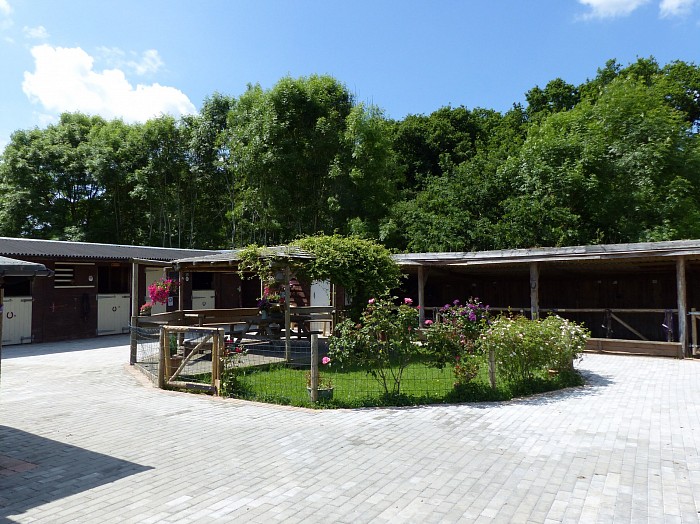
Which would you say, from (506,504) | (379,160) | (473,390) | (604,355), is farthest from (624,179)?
(506,504)

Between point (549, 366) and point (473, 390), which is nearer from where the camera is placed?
point (473, 390)

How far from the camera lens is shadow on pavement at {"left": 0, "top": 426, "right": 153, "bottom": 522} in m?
4.25

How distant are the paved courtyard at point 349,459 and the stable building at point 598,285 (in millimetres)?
4682

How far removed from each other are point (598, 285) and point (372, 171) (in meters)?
13.4

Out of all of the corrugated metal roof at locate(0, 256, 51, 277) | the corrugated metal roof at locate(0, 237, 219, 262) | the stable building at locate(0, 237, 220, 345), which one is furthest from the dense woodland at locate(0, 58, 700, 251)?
the corrugated metal roof at locate(0, 256, 51, 277)

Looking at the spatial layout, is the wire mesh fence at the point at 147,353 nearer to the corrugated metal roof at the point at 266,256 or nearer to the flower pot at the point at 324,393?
the corrugated metal roof at the point at 266,256

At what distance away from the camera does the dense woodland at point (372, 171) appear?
23625 millimetres

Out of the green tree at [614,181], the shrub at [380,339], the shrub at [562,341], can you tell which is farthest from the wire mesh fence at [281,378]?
the green tree at [614,181]

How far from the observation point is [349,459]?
5199 millimetres

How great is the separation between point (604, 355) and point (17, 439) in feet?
42.3

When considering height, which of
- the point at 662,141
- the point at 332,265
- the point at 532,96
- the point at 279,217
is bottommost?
the point at 332,265

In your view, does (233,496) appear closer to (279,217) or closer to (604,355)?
(604,355)

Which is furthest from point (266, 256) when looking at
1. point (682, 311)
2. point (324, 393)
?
point (682, 311)

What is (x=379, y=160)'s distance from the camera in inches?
1051
